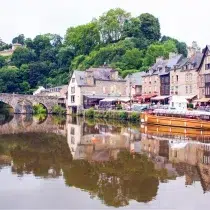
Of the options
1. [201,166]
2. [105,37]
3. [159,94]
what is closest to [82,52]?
[105,37]

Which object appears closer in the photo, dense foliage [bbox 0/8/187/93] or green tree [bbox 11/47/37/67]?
dense foliage [bbox 0/8/187/93]

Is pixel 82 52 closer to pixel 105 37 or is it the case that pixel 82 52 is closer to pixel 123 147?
pixel 105 37

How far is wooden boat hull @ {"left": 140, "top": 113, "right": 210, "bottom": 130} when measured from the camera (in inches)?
1441

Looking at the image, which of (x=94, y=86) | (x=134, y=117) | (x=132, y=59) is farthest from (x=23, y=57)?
(x=134, y=117)

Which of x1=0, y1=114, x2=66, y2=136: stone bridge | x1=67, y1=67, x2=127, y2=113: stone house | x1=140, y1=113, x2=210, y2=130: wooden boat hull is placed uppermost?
x1=67, y1=67, x2=127, y2=113: stone house

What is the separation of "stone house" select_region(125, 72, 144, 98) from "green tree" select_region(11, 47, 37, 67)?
47.1 meters

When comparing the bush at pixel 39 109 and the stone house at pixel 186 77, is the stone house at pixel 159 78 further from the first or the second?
the bush at pixel 39 109

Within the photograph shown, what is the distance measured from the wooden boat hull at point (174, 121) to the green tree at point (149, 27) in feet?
169

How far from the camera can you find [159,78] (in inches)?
2360

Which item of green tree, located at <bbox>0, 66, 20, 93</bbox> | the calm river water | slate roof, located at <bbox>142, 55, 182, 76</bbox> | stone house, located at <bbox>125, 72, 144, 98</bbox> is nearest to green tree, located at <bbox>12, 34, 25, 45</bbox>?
green tree, located at <bbox>0, 66, 20, 93</bbox>

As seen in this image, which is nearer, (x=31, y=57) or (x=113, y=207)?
(x=113, y=207)

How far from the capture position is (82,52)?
325 feet

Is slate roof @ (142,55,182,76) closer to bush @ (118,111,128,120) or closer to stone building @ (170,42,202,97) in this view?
stone building @ (170,42,202,97)

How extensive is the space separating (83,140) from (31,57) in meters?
81.1
